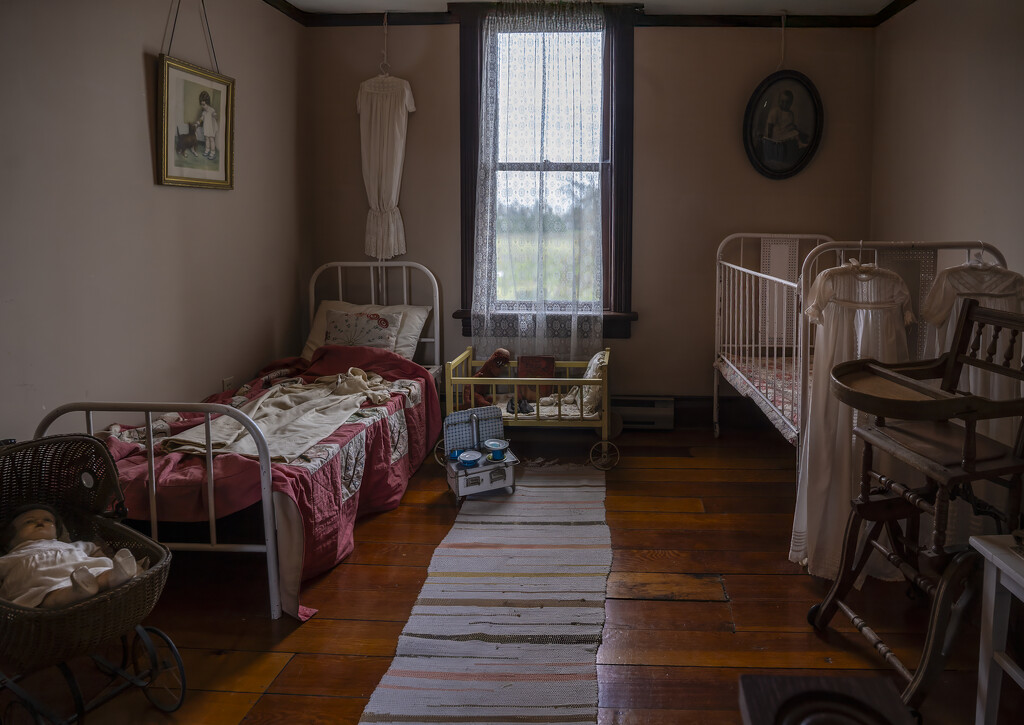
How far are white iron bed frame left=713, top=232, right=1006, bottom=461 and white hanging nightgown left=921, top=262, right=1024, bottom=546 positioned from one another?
0.14 meters

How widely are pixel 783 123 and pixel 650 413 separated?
1.71 meters

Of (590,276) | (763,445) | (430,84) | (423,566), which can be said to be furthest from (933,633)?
(430,84)

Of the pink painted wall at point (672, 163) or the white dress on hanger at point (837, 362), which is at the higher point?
the pink painted wall at point (672, 163)

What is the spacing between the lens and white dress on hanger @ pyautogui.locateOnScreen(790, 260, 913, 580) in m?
2.47

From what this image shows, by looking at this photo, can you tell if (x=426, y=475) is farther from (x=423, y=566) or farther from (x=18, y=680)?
(x=18, y=680)

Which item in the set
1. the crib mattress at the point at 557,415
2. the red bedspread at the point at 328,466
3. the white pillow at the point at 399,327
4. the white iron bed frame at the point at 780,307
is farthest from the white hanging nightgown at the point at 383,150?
the white iron bed frame at the point at 780,307

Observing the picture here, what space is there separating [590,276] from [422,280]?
3.15 ft

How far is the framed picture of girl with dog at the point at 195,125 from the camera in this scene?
10.4ft

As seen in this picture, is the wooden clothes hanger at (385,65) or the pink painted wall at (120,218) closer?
the pink painted wall at (120,218)

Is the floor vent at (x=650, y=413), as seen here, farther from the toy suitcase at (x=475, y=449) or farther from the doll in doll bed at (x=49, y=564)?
the doll in doll bed at (x=49, y=564)

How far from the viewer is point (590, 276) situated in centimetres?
443

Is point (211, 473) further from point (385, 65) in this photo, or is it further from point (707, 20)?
point (707, 20)

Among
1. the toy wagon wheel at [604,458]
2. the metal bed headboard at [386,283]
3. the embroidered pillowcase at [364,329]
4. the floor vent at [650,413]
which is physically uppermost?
the metal bed headboard at [386,283]

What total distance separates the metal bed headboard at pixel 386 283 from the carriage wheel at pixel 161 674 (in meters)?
2.62
